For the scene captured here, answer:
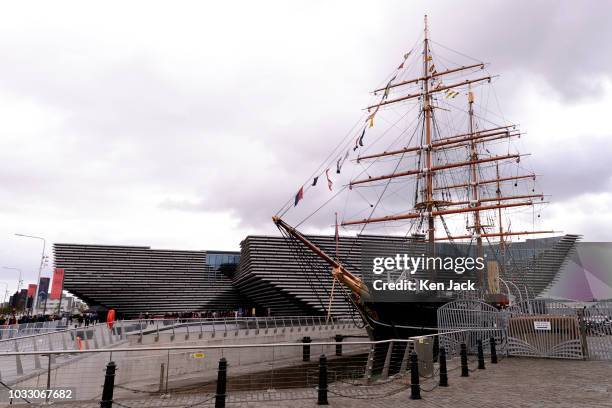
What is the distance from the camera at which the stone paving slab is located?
7.95 metres

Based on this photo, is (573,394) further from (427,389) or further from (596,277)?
(596,277)

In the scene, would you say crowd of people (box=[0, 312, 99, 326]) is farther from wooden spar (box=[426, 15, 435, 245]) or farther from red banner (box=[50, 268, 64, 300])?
wooden spar (box=[426, 15, 435, 245])

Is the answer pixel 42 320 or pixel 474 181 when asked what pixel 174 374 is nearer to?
pixel 42 320

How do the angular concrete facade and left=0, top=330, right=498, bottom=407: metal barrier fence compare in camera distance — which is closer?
left=0, top=330, right=498, bottom=407: metal barrier fence

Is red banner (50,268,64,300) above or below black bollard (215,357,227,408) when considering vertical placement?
above

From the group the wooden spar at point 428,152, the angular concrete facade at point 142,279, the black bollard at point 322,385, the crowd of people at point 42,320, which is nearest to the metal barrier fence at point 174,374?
the black bollard at point 322,385

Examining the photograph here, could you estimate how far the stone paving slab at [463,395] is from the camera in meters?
7.95

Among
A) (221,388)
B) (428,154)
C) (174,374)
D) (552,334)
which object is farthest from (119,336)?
(428,154)

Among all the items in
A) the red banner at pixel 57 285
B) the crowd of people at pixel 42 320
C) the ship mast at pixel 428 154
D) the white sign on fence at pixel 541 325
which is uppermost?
the ship mast at pixel 428 154

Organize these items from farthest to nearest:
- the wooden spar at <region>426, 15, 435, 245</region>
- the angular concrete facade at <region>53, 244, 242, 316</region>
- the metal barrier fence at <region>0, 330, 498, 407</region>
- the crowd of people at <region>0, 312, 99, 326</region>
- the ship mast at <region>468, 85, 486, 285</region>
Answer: the angular concrete facade at <region>53, 244, 242, 316</region> → the ship mast at <region>468, 85, 486, 285</region> → the wooden spar at <region>426, 15, 435, 245</region> → the crowd of people at <region>0, 312, 99, 326</region> → the metal barrier fence at <region>0, 330, 498, 407</region>

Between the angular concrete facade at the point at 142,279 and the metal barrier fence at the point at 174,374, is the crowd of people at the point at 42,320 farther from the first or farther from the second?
the metal barrier fence at the point at 174,374

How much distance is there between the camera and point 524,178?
52.6m

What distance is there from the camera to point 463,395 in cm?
880

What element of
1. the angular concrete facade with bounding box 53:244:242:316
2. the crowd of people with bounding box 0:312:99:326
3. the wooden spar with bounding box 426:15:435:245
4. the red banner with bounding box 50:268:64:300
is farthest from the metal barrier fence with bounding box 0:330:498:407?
the angular concrete facade with bounding box 53:244:242:316
